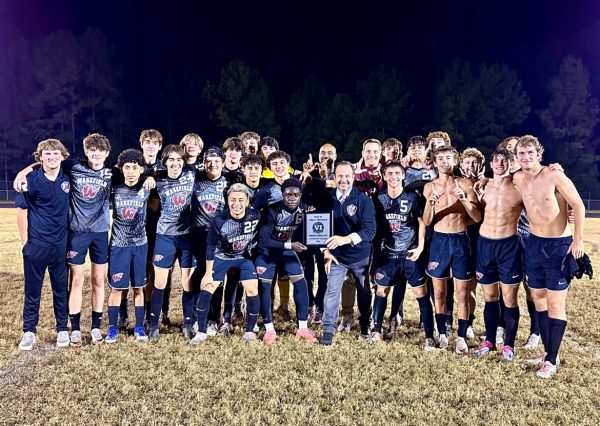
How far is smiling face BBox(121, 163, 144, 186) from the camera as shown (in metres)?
5.38

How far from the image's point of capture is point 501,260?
500 centimetres

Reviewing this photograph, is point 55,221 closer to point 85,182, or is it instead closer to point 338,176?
point 85,182

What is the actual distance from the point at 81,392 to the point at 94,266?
1687 millimetres

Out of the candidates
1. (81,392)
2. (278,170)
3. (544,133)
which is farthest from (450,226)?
(544,133)

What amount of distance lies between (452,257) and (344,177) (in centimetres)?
144

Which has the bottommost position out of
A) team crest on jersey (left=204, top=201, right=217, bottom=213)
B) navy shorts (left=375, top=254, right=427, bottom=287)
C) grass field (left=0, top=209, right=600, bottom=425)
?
grass field (left=0, top=209, right=600, bottom=425)

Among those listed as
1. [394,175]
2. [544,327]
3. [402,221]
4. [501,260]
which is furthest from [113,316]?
[544,327]

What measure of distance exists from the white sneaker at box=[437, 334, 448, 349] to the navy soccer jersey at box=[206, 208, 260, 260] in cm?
234

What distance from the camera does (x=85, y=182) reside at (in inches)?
208

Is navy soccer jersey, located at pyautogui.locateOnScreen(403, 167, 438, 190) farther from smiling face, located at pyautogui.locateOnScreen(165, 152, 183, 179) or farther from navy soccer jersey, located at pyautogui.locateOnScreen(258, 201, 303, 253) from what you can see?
smiling face, located at pyautogui.locateOnScreen(165, 152, 183, 179)

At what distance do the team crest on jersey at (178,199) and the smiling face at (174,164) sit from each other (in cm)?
22

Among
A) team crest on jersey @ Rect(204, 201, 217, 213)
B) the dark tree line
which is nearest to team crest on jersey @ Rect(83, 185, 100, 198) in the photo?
team crest on jersey @ Rect(204, 201, 217, 213)

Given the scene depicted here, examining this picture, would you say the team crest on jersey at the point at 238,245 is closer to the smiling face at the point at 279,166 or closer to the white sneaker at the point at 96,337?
the smiling face at the point at 279,166

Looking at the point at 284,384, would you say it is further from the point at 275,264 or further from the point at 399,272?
the point at 399,272
